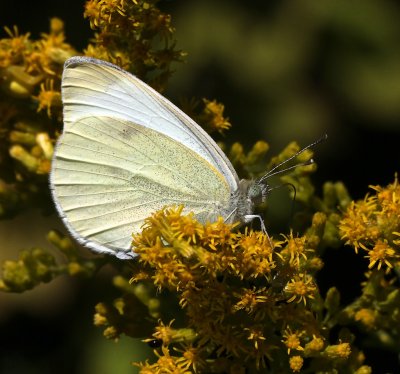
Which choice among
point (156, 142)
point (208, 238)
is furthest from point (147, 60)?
point (208, 238)

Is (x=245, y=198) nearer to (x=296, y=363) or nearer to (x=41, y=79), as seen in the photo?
(x=296, y=363)

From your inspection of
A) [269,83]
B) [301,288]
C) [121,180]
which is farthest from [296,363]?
[269,83]

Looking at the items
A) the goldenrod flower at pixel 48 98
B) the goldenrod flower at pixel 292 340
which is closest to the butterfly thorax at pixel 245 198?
the goldenrod flower at pixel 292 340

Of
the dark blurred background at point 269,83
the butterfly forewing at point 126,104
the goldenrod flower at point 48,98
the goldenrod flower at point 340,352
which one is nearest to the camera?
the goldenrod flower at point 340,352

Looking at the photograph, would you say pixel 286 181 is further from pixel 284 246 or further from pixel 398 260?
pixel 398 260

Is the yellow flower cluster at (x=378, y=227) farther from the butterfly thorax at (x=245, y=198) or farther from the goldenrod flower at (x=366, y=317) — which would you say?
the butterfly thorax at (x=245, y=198)
